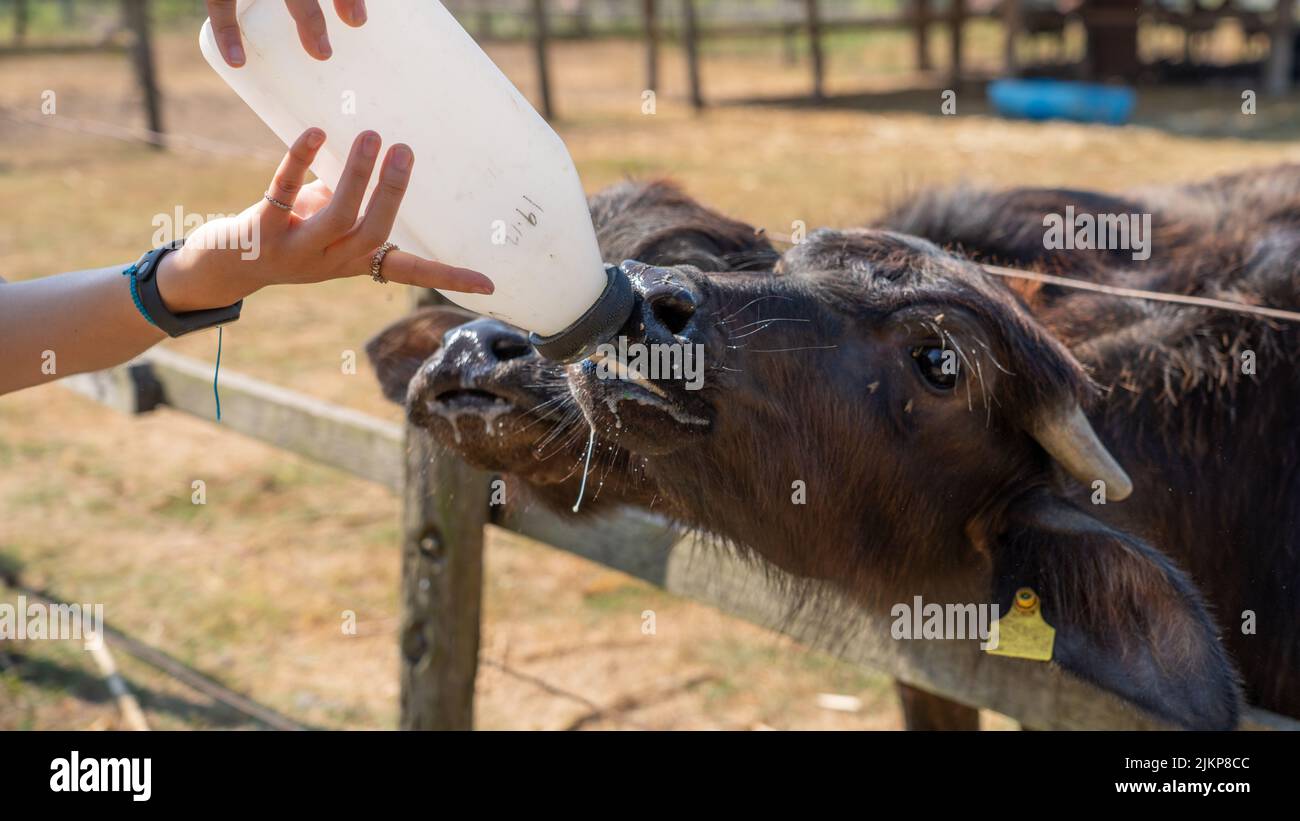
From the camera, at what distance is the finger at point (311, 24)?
166cm

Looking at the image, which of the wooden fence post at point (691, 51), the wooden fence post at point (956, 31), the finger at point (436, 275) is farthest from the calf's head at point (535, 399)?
the wooden fence post at point (956, 31)

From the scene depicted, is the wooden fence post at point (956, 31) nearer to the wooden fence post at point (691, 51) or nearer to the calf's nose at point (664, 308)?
the wooden fence post at point (691, 51)

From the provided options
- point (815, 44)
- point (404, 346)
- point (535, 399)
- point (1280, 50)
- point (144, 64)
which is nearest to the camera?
point (535, 399)

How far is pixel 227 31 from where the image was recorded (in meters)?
1.68

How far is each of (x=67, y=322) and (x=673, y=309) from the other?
3.27 feet

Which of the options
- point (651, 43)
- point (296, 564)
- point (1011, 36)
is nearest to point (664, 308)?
point (296, 564)

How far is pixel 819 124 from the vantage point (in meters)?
17.3

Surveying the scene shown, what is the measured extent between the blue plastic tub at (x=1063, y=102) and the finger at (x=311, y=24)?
53.2ft

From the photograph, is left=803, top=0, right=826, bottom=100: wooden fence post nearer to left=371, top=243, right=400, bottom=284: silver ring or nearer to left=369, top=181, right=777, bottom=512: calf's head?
left=369, top=181, right=777, bottom=512: calf's head

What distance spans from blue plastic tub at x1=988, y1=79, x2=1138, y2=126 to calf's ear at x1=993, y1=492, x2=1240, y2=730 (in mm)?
15186

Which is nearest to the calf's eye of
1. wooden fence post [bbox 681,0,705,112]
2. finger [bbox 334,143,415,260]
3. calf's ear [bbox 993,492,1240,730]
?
calf's ear [bbox 993,492,1240,730]

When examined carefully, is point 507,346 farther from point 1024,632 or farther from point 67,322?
point 1024,632

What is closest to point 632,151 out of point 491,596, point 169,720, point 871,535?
point 491,596
